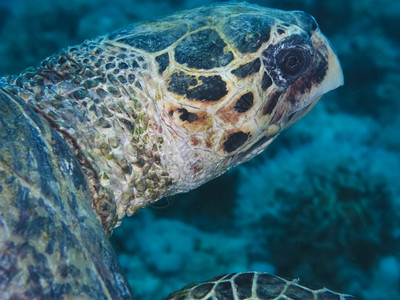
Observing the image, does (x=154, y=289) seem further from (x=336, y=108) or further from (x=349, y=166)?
(x=336, y=108)

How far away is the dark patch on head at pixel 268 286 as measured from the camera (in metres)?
1.58

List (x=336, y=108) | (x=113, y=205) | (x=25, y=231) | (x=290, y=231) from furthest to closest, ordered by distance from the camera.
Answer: (x=336, y=108) < (x=290, y=231) < (x=113, y=205) < (x=25, y=231)

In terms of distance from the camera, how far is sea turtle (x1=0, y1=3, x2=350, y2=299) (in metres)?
1.33

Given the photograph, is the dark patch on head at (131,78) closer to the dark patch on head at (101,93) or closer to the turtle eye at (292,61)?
the dark patch on head at (101,93)

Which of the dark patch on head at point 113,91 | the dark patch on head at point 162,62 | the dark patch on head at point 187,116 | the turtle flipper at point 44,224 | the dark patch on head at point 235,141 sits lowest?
the turtle flipper at point 44,224

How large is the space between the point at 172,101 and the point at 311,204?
210 centimetres

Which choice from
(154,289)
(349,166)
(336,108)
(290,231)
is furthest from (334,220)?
(154,289)

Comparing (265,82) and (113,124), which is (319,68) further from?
(113,124)

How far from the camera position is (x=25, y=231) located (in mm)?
872

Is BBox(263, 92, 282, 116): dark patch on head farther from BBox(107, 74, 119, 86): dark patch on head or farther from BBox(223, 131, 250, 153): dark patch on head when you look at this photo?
BBox(107, 74, 119, 86): dark patch on head

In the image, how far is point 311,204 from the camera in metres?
3.23

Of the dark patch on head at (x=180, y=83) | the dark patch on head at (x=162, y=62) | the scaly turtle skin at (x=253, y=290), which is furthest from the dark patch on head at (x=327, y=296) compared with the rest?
the dark patch on head at (x=162, y=62)

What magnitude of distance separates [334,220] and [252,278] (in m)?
1.78

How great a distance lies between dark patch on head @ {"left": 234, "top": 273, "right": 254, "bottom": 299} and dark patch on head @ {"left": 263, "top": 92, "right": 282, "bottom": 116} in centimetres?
80
